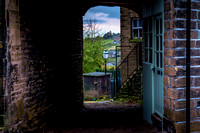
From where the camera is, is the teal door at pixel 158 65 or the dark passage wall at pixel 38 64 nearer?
the dark passage wall at pixel 38 64

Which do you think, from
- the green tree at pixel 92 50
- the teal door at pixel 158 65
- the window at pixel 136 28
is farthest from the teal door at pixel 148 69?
the green tree at pixel 92 50

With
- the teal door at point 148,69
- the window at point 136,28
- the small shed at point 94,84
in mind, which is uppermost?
the window at point 136,28

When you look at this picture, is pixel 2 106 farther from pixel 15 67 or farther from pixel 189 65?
pixel 189 65

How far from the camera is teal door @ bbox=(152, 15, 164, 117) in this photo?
16.1ft

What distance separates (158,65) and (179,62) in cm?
79

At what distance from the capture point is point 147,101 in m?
5.79

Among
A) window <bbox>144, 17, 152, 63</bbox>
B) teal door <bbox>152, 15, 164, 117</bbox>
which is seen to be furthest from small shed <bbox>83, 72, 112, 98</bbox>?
teal door <bbox>152, 15, 164, 117</bbox>

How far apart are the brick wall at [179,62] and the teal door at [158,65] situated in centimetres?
38

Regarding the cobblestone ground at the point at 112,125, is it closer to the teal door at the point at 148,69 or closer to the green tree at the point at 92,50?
the teal door at the point at 148,69

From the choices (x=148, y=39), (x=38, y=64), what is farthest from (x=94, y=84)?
(x=38, y=64)

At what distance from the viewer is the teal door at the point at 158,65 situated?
16.1 feet

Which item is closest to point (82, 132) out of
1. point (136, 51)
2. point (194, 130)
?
point (194, 130)

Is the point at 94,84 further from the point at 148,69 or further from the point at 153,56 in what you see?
the point at 153,56

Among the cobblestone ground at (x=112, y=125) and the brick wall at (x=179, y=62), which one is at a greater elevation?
the brick wall at (x=179, y=62)
